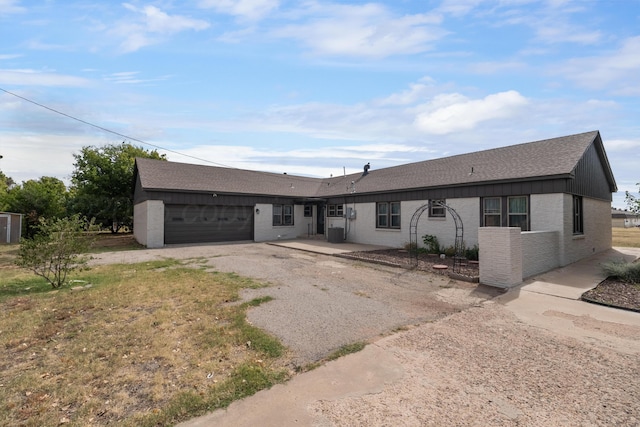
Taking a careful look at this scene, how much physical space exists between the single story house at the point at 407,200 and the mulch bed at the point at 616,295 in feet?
6.40

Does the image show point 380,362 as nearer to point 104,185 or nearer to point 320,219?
point 320,219

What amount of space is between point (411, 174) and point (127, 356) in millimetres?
Result: 15772

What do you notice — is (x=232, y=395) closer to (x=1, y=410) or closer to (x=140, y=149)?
(x=1, y=410)

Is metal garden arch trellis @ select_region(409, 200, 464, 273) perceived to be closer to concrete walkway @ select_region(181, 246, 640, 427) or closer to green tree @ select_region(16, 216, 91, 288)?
concrete walkway @ select_region(181, 246, 640, 427)

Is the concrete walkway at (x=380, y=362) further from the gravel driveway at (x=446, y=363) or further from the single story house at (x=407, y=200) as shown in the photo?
the single story house at (x=407, y=200)

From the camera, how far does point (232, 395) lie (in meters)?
3.26

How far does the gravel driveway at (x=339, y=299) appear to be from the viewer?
4.98m

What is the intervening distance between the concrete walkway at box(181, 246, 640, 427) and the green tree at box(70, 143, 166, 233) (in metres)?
28.3

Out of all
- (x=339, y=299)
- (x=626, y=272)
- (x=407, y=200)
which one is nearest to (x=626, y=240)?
(x=407, y=200)

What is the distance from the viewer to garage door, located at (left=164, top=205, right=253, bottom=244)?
58.4 ft

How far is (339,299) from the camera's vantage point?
6973 millimetres

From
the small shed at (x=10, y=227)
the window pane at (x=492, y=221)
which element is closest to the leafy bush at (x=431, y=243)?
the window pane at (x=492, y=221)

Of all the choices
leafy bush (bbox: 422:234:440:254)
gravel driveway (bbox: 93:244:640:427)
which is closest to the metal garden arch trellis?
leafy bush (bbox: 422:234:440:254)

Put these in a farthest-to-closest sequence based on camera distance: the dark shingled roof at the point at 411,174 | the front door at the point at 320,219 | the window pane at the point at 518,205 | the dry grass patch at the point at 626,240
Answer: the front door at the point at 320,219 < the dry grass patch at the point at 626,240 < the dark shingled roof at the point at 411,174 < the window pane at the point at 518,205
